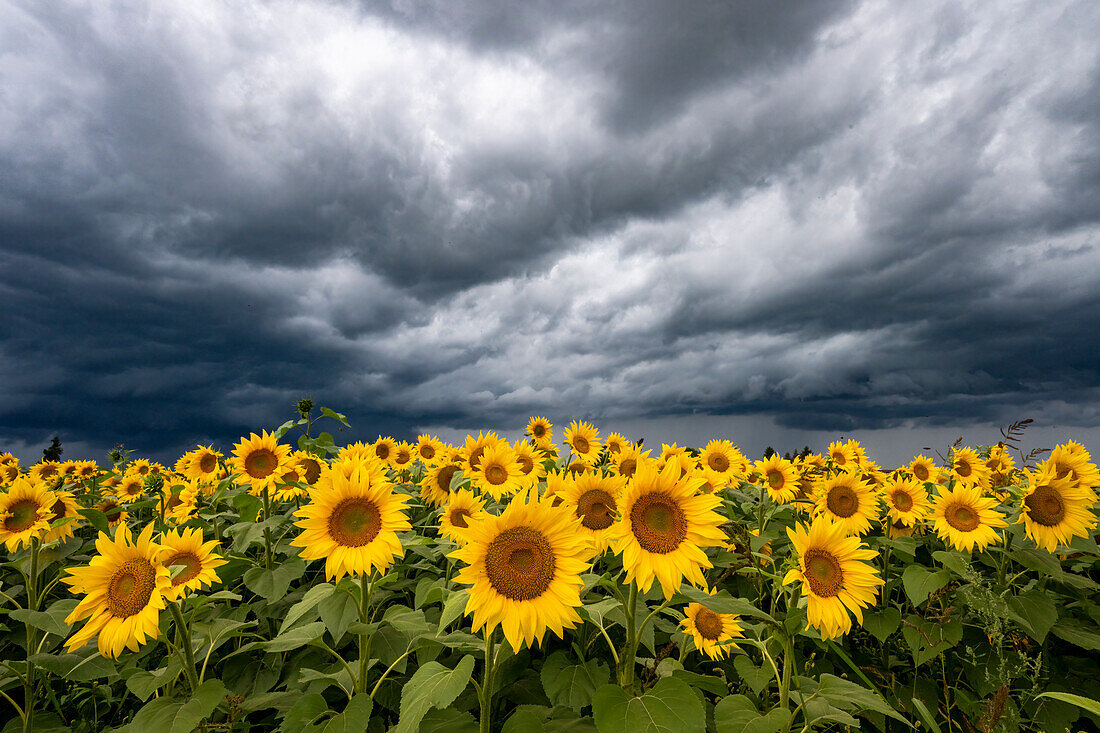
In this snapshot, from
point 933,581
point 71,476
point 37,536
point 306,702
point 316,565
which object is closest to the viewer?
point 306,702

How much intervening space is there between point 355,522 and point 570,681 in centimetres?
178

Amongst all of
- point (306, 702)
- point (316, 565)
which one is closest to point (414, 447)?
point (316, 565)

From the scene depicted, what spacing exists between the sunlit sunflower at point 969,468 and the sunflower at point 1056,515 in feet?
8.92

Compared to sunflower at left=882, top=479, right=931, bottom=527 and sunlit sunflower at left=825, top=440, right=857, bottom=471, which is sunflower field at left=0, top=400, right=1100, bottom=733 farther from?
sunlit sunflower at left=825, top=440, right=857, bottom=471

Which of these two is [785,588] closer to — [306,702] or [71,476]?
[306,702]

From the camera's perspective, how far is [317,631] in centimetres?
354

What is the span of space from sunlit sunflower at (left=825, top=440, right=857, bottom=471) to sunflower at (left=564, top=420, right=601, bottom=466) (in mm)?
4551

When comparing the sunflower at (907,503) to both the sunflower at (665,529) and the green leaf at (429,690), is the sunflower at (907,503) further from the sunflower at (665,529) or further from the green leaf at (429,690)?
the green leaf at (429,690)

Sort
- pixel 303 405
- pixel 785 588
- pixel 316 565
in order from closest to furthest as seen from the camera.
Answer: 1. pixel 785 588
2. pixel 316 565
3. pixel 303 405

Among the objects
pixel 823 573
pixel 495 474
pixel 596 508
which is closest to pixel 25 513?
pixel 495 474

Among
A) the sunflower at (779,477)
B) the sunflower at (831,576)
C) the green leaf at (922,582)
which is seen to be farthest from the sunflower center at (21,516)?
the sunflower at (779,477)

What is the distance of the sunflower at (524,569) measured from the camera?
9.59ft

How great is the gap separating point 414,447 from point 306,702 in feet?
21.6

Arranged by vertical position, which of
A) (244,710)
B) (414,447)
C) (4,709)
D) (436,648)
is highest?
(414,447)
